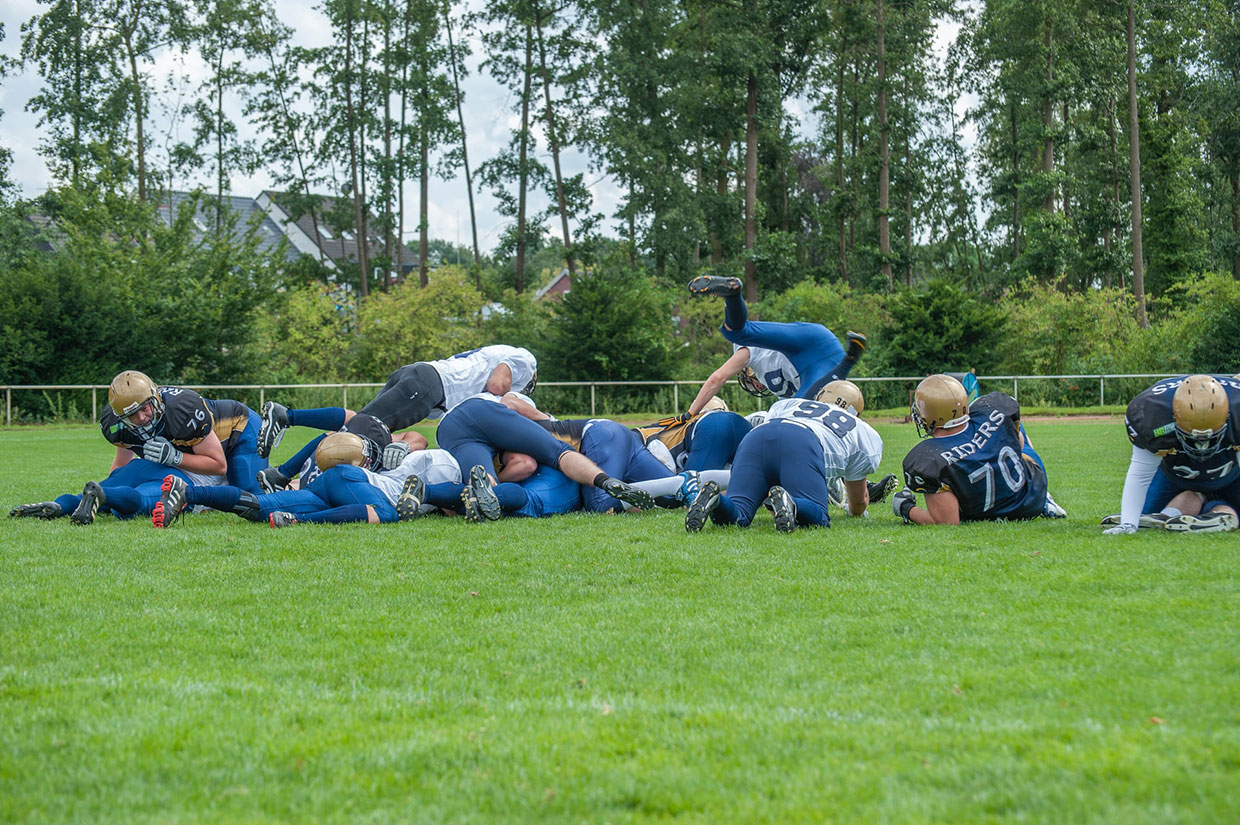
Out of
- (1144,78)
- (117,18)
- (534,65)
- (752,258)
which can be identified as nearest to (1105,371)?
(752,258)

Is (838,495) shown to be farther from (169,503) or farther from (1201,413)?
(169,503)

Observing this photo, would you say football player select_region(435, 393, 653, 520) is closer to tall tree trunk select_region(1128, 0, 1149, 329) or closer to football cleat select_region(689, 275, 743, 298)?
football cleat select_region(689, 275, 743, 298)

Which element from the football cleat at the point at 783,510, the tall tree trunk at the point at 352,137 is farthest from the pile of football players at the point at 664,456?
the tall tree trunk at the point at 352,137

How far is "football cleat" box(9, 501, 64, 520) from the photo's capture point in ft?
26.9

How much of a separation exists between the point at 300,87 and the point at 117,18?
6985mm

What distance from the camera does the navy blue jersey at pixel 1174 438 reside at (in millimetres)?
6234

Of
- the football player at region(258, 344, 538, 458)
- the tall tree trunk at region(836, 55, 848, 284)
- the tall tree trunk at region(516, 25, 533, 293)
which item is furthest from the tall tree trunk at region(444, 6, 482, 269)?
the football player at region(258, 344, 538, 458)

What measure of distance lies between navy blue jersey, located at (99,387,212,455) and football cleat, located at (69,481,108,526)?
16.3 inches

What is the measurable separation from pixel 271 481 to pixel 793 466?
443 centimetres

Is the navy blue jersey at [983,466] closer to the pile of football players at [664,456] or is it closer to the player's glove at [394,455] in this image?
the pile of football players at [664,456]

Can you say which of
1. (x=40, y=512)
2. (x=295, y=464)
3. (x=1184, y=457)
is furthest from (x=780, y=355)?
(x=40, y=512)

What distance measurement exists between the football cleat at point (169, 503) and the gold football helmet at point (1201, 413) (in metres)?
6.60

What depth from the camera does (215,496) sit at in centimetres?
774

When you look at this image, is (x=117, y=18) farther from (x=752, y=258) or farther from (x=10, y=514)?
(x=10, y=514)
